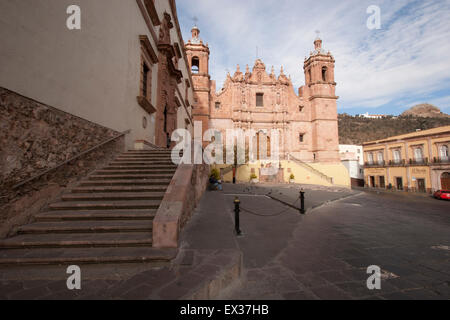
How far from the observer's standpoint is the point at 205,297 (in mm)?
2295

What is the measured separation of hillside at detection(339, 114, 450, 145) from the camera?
5056cm

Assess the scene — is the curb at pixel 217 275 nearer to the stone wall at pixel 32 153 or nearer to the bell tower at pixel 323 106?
the stone wall at pixel 32 153

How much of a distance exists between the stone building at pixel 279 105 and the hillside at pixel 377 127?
31434 mm

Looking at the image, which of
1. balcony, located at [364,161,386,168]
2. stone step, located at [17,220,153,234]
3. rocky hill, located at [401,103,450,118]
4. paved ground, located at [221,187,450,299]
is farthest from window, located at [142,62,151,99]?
rocky hill, located at [401,103,450,118]

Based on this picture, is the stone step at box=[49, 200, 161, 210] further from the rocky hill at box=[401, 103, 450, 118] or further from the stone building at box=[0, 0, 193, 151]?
the rocky hill at box=[401, 103, 450, 118]

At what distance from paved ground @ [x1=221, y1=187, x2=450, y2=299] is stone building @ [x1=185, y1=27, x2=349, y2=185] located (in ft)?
73.7

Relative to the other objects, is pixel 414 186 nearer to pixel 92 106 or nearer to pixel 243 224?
pixel 243 224

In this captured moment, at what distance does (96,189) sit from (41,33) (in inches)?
143

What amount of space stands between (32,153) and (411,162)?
37783mm

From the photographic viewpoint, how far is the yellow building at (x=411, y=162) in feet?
78.1

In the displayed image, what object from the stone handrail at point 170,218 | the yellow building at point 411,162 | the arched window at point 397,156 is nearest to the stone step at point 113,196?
the stone handrail at point 170,218

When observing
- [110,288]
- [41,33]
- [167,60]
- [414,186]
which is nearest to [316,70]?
[414,186]

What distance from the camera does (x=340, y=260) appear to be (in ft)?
11.0

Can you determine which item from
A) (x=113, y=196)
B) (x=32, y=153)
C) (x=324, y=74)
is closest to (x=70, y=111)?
(x=32, y=153)
